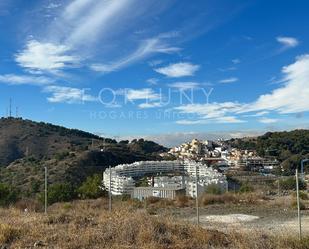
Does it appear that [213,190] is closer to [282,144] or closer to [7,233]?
[7,233]

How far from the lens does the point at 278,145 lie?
73375mm

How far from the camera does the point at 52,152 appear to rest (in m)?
76.2

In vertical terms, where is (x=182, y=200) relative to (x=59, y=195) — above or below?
below

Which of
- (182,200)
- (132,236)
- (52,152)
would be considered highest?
(52,152)

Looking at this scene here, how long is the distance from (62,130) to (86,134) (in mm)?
7751

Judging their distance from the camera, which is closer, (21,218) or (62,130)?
(21,218)

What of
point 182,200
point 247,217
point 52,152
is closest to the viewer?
point 247,217

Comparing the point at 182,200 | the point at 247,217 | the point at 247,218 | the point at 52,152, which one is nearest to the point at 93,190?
the point at 182,200

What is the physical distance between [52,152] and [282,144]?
36797mm

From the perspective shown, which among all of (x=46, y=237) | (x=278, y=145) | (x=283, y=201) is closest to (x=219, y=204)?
(x=283, y=201)

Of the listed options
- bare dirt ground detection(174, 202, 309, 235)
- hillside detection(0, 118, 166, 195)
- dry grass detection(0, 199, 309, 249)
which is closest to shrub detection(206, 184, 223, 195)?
bare dirt ground detection(174, 202, 309, 235)

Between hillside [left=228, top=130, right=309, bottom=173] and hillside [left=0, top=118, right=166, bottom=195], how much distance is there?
18.2m

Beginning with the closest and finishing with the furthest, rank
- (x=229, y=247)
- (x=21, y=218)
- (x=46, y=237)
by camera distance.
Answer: (x=229, y=247)
(x=46, y=237)
(x=21, y=218)

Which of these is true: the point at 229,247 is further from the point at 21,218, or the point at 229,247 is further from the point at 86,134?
the point at 86,134
